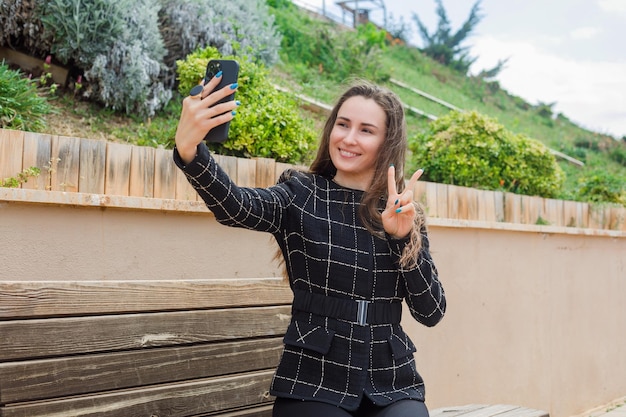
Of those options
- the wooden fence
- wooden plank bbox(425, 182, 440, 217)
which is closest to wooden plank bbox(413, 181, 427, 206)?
wooden plank bbox(425, 182, 440, 217)

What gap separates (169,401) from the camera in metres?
2.35

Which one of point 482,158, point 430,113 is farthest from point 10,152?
point 430,113

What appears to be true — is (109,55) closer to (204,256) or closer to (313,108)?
(204,256)

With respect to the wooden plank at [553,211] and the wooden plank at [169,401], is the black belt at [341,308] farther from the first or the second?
the wooden plank at [553,211]

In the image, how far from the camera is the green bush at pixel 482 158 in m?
6.07

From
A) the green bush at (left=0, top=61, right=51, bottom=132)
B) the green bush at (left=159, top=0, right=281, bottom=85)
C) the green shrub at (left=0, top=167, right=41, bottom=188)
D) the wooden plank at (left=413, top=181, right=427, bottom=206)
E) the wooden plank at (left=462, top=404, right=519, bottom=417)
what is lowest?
the wooden plank at (left=462, top=404, right=519, bottom=417)

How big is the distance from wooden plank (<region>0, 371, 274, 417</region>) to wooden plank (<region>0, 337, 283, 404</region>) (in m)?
0.02

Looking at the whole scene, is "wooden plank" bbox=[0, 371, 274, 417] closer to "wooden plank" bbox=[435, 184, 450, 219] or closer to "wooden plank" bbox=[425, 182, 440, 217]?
"wooden plank" bbox=[425, 182, 440, 217]

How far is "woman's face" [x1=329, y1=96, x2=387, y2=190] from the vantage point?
247 cm

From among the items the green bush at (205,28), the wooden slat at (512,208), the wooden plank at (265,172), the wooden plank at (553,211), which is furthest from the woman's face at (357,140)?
the wooden plank at (553,211)

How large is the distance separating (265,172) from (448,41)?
2004 cm

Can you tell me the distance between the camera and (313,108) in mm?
7211

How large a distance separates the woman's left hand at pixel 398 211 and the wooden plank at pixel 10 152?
4.90 feet

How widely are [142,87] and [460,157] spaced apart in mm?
2653
